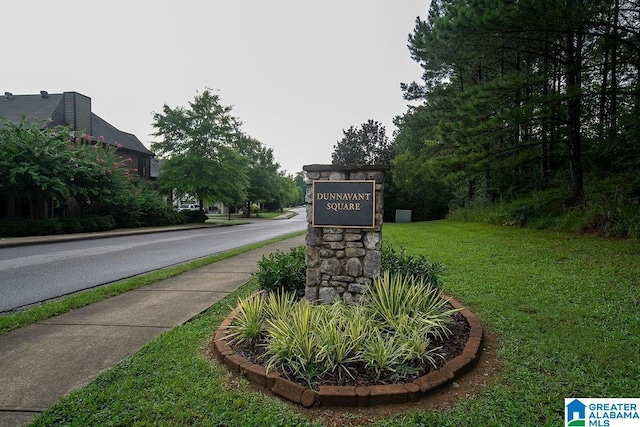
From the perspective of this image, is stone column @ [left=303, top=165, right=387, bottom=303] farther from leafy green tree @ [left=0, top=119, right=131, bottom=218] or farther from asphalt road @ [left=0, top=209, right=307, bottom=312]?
leafy green tree @ [left=0, top=119, right=131, bottom=218]

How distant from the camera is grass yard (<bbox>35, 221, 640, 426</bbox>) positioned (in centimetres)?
233

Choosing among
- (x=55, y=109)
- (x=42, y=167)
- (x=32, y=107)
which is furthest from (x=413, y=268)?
(x=32, y=107)

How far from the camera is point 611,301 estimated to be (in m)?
4.59

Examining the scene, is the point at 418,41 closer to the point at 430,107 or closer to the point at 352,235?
the point at 430,107

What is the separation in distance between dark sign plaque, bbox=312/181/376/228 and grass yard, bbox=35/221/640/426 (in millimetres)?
1779

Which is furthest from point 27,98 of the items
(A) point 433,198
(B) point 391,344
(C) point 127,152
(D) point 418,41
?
(B) point 391,344

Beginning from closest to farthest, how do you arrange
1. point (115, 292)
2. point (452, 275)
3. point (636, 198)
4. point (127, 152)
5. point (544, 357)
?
point (544, 357) < point (115, 292) < point (452, 275) < point (636, 198) < point (127, 152)

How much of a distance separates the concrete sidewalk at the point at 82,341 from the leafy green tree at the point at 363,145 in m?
43.3

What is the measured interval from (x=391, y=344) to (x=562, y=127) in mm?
18154

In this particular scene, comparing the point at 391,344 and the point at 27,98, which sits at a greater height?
the point at 27,98

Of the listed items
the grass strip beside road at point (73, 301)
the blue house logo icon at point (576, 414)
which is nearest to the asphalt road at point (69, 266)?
the grass strip beside road at point (73, 301)

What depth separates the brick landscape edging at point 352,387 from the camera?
8.23ft

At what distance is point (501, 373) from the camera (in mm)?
2902

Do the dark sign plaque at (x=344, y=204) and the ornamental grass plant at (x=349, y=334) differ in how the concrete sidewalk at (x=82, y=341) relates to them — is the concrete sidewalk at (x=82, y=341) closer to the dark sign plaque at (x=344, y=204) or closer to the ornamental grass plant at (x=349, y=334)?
the ornamental grass plant at (x=349, y=334)
